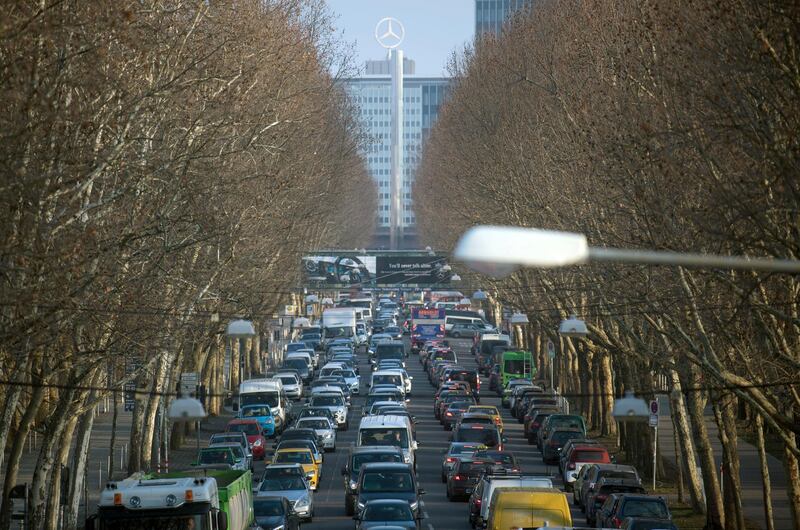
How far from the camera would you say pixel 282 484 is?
117 feet

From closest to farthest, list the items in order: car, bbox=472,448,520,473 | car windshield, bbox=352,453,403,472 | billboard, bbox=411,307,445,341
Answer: car windshield, bbox=352,453,403,472 < car, bbox=472,448,520,473 < billboard, bbox=411,307,445,341

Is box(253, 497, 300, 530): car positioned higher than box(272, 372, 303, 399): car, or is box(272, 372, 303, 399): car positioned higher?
box(272, 372, 303, 399): car

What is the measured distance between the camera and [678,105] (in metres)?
26.8

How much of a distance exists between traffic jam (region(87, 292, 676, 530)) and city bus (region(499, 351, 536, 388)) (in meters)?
0.08

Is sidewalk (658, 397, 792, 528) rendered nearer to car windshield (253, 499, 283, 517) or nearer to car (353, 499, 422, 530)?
car (353, 499, 422, 530)

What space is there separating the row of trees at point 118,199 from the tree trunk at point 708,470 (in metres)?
10.8

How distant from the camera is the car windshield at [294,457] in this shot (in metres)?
40.6

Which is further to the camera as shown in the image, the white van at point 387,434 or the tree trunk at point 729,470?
the white van at point 387,434

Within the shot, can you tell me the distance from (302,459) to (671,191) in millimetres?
17533

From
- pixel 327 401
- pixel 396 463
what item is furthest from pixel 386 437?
pixel 327 401

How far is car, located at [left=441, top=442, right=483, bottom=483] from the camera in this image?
4153cm

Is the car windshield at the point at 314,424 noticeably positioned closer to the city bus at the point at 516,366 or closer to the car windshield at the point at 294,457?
the car windshield at the point at 294,457

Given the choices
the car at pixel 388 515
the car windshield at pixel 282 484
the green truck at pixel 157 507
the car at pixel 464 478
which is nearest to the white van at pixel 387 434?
the car at pixel 464 478

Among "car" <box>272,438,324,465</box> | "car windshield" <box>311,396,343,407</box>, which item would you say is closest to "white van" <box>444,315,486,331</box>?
"car windshield" <box>311,396,343,407</box>
